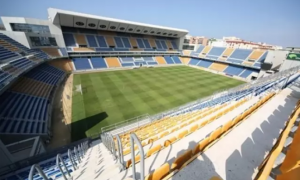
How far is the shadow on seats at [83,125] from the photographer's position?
983cm

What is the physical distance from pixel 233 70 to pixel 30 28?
39.8 m

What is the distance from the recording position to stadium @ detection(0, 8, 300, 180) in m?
3.11

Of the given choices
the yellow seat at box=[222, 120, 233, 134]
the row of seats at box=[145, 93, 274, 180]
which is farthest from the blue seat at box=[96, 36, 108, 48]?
the row of seats at box=[145, 93, 274, 180]

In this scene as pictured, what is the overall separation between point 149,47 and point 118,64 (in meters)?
11.9

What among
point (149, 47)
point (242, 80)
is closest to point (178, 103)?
point (242, 80)

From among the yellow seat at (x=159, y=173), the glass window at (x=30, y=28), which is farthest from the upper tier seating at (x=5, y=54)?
the yellow seat at (x=159, y=173)

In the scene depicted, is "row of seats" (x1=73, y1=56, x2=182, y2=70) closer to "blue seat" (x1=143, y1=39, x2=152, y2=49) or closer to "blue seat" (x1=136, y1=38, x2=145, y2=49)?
"blue seat" (x1=143, y1=39, x2=152, y2=49)

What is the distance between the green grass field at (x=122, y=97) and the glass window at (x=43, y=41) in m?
8.59

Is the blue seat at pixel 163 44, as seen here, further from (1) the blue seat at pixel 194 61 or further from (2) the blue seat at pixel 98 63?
(2) the blue seat at pixel 98 63

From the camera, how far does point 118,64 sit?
97.3ft

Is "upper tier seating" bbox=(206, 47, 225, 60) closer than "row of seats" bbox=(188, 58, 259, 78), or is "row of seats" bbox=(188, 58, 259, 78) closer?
"row of seats" bbox=(188, 58, 259, 78)

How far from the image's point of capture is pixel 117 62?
98.4ft

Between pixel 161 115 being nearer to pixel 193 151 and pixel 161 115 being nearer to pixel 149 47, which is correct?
pixel 193 151

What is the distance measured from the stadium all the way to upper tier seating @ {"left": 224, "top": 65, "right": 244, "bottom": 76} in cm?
18
